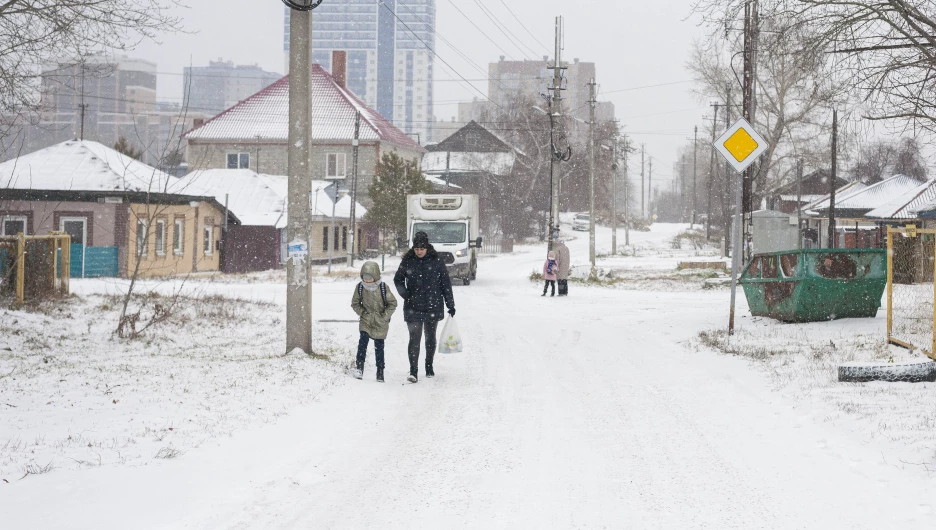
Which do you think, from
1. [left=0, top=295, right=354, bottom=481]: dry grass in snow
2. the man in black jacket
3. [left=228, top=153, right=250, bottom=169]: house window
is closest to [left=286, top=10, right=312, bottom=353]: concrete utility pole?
[left=0, top=295, right=354, bottom=481]: dry grass in snow

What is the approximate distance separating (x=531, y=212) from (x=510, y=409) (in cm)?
6877

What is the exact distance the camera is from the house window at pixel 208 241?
1630 inches

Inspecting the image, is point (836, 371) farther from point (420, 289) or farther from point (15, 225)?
point (15, 225)

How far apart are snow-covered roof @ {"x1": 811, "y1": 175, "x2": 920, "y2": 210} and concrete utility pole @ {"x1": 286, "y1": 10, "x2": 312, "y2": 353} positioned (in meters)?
41.9

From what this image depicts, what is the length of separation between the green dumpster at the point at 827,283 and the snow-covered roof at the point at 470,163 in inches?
2550

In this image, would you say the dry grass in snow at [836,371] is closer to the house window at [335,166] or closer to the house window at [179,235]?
the house window at [179,235]

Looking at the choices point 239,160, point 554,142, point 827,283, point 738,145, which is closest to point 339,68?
point 239,160

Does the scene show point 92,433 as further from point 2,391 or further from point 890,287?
point 890,287

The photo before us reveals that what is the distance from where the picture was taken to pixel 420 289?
11.0 m

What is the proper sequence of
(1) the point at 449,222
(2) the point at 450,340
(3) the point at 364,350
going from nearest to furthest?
(3) the point at 364,350, (2) the point at 450,340, (1) the point at 449,222

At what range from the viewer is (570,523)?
17.3ft

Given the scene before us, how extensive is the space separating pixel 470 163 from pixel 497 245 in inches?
759

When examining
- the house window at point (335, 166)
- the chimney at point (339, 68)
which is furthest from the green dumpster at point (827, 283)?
the chimney at point (339, 68)

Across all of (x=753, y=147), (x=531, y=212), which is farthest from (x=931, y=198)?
(x=531, y=212)
